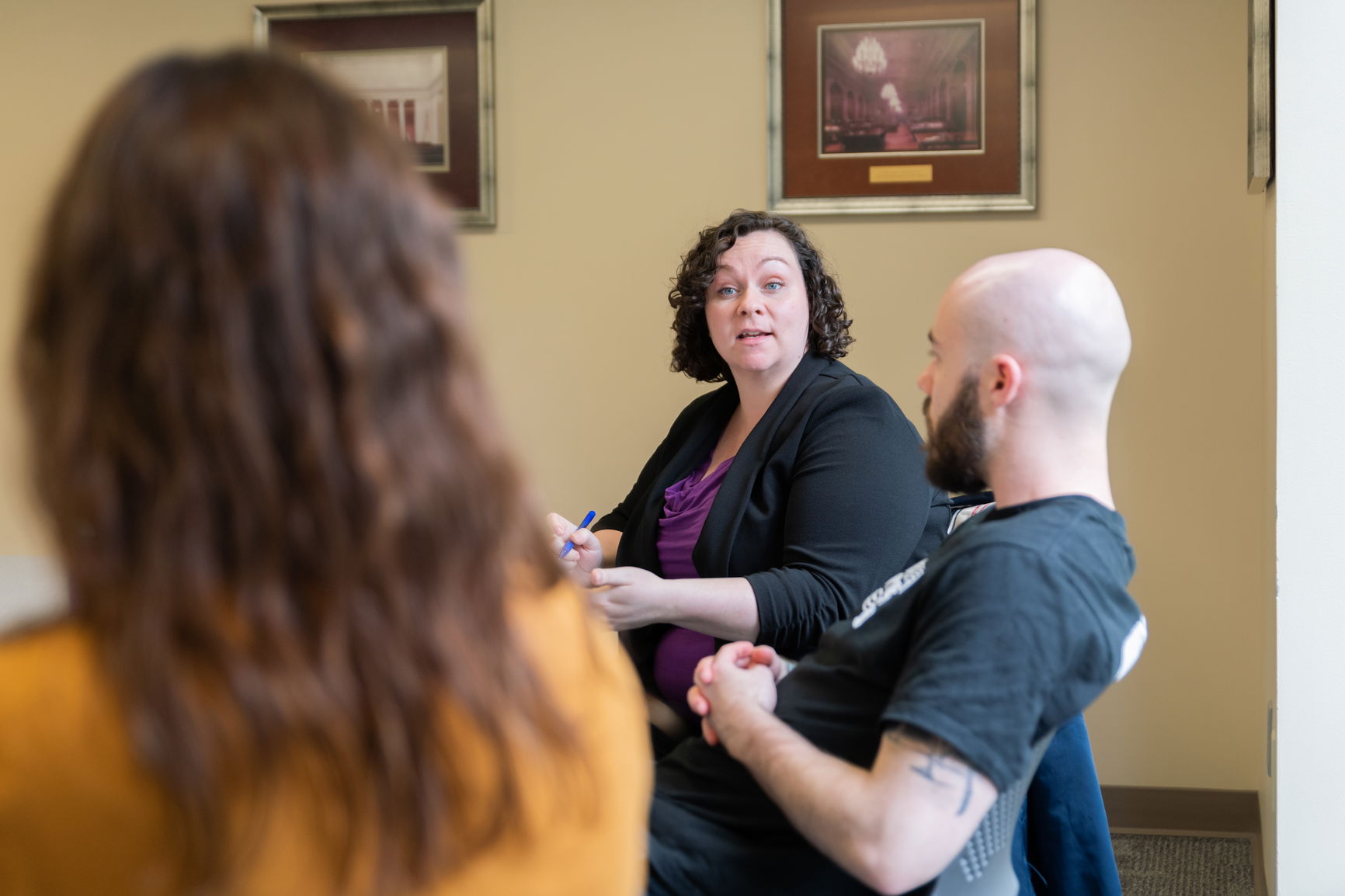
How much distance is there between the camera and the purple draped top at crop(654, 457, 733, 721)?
2172 millimetres

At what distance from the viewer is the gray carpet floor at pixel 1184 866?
285 centimetres

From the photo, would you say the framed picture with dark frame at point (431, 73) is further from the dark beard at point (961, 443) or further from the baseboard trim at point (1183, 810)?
the baseboard trim at point (1183, 810)

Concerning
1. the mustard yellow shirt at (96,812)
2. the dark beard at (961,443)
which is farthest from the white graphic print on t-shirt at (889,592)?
the mustard yellow shirt at (96,812)

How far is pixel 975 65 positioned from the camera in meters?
3.11

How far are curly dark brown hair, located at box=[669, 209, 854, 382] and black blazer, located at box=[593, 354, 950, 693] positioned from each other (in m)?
0.07

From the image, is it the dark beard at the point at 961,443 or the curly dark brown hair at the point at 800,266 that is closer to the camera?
the dark beard at the point at 961,443

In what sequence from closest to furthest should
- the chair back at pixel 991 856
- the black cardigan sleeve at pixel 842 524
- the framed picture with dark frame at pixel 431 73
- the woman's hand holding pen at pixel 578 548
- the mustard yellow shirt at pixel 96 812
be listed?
1. the mustard yellow shirt at pixel 96 812
2. the chair back at pixel 991 856
3. the black cardigan sleeve at pixel 842 524
4. the woman's hand holding pen at pixel 578 548
5. the framed picture with dark frame at pixel 431 73

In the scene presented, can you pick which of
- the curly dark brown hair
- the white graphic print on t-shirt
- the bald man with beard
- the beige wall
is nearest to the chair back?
the bald man with beard

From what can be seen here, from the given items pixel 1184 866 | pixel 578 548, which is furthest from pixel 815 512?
pixel 1184 866

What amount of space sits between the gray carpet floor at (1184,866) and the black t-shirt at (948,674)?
6.19 ft

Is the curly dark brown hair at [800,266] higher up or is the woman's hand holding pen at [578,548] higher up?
the curly dark brown hair at [800,266]
